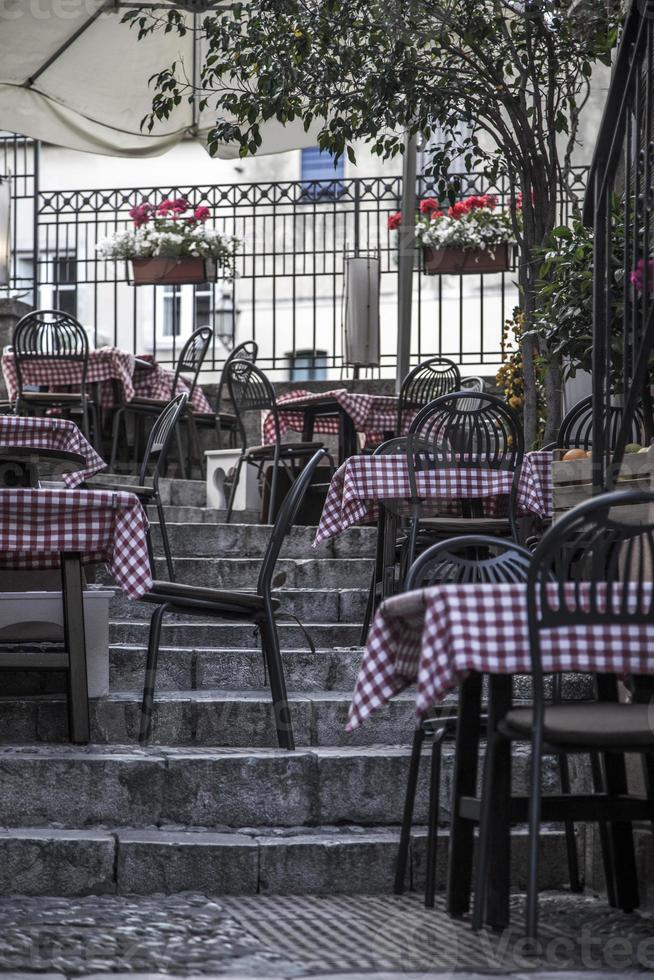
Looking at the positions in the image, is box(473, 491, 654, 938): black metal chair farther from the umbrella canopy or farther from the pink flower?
the pink flower

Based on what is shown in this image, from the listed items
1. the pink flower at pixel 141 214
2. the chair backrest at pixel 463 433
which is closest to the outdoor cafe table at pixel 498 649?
the chair backrest at pixel 463 433

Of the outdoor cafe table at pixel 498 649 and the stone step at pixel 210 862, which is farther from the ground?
the outdoor cafe table at pixel 498 649

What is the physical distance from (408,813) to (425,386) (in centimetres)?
506

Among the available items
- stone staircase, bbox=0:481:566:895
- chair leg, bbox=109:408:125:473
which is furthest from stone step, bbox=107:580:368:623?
chair leg, bbox=109:408:125:473

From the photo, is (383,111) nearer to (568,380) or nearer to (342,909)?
(568,380)

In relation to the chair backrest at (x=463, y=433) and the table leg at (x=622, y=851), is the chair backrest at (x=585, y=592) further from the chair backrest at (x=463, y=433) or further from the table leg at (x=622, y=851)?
the chair backrest at (x=463, y=433)

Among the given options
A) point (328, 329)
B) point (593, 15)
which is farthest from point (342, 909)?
point (328, 329)

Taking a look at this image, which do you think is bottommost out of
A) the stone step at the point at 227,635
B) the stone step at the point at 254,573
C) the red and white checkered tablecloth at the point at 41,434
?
the stone step at the point at 227,635

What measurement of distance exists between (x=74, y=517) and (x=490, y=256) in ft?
19.0

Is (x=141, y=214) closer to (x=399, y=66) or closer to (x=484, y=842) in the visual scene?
(x=399, y=66)

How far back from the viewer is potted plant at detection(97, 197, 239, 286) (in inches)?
403

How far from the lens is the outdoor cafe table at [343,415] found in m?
8.56

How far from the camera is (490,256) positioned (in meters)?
9.92

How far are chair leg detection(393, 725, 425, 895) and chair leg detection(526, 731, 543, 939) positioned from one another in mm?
689
